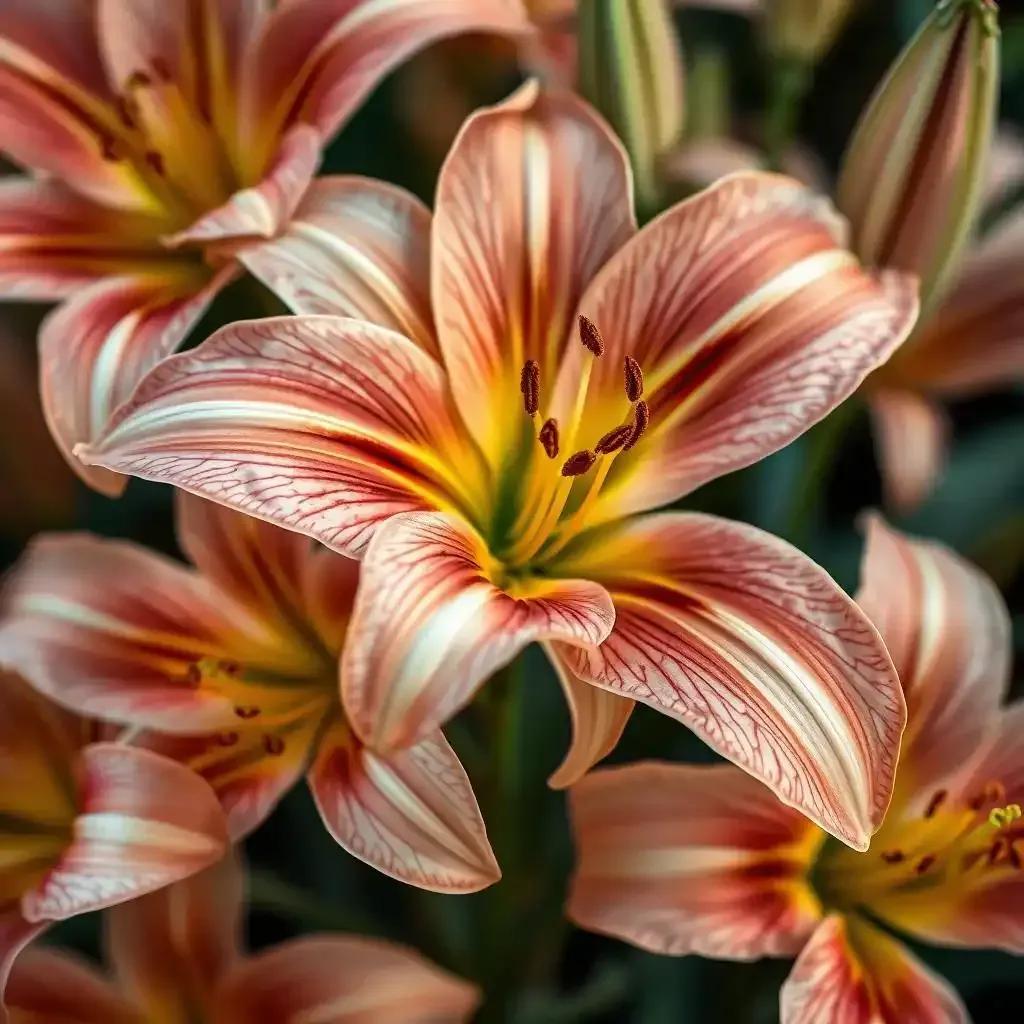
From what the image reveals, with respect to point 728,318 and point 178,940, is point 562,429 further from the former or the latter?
point 178,940

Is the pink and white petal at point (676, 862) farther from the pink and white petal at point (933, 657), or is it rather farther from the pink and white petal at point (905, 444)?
the pink and white petal at point (905, 444)

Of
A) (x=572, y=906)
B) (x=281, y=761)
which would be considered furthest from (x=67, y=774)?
(x=572, y=906)

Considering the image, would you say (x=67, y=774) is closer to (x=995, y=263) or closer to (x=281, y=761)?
(x=281, y=761)

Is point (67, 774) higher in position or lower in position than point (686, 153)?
lower

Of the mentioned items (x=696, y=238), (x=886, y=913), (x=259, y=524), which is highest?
(x=696, y=238)

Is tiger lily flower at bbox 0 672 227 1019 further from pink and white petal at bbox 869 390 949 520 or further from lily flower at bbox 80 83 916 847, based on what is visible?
pink and white petal at bbox 869 390 949 520

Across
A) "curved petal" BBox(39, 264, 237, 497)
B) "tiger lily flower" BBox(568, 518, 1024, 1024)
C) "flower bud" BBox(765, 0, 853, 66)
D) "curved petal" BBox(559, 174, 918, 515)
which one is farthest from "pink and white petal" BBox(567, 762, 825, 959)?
"flower bud" BBox(765, 0, 853, 66)
